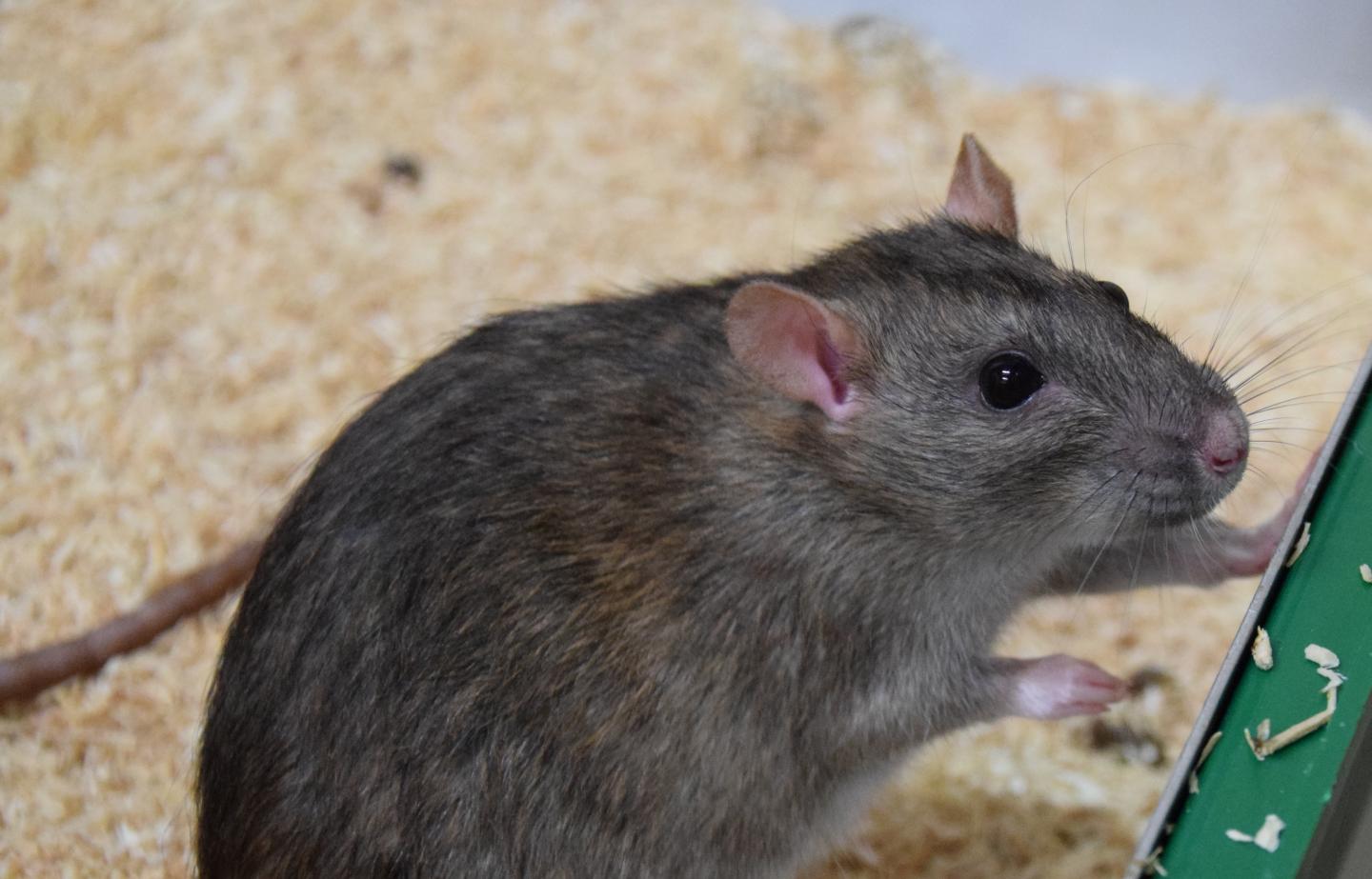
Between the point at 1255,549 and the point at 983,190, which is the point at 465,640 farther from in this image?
the point at 1255,549

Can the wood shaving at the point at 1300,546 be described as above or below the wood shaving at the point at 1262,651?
above

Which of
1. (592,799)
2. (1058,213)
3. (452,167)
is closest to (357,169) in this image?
(452,167)

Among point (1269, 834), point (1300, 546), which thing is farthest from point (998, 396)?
point (1269, 834)

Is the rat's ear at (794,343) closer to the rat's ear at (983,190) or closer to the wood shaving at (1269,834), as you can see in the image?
the rat's ear at (983,190)

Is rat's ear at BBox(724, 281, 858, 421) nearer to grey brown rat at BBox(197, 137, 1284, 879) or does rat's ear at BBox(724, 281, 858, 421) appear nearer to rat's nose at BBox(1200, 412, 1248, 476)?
grey brown rat at BBox(197, 137, 1284, 879)

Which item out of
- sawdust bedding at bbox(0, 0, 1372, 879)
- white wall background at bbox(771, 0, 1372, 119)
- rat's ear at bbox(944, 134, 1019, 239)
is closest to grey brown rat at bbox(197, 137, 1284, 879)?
rat's ear at bbox(944, 134, 1019, 239)

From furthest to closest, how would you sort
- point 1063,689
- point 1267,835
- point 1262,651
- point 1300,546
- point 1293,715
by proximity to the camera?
1. point 1063,689
2. point 1300,546
3. point 1262,651
4. point 1293,715
5. point 1267,835

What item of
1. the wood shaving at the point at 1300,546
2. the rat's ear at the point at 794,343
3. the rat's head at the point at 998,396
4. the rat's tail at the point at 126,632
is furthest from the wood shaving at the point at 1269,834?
the rat's tail at the point at 126,632
